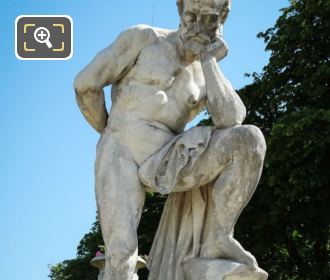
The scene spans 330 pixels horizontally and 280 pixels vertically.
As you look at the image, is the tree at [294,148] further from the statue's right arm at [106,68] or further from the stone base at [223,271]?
the stone base at [223,271]

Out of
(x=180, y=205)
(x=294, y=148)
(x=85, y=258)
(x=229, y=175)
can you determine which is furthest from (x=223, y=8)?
(x=85, y=258)

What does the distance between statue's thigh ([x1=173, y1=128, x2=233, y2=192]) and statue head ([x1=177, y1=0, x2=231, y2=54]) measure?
Answer: 2.50ft

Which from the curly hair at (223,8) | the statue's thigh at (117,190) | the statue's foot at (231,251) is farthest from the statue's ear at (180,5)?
the statue's foot at (231,251)

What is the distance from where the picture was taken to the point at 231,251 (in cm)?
579

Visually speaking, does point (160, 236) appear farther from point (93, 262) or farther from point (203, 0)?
point (203, 0)

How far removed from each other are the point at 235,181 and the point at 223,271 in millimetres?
688

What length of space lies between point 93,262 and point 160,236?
90 cm

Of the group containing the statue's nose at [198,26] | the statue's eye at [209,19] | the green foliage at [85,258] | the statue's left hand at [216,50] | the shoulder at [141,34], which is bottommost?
the green foliage at [85,258]

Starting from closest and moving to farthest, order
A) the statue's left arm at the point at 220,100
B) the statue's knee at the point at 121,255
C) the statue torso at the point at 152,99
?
the statue's knee at the point at 121,255 → the statue's left arm at the point at 220,100 → the statue torso at the point at 152,99

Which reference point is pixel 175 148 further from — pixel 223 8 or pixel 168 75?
pixel 223 8

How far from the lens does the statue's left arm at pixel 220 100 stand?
5832 millimetres

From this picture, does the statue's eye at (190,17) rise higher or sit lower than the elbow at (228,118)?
higher

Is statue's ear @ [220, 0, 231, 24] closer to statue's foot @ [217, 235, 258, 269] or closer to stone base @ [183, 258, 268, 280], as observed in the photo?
statue's foot @ [217, 235, 258, 269]

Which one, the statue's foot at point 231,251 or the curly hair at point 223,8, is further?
the curly hair at point 223,8
